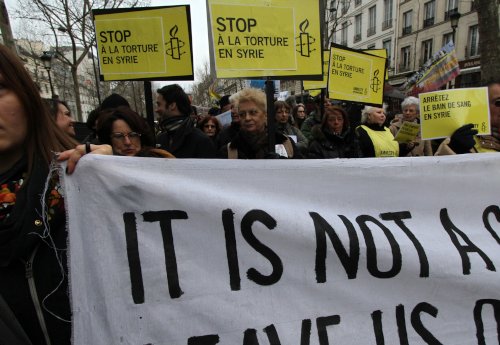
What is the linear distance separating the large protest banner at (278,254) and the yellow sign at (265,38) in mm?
832

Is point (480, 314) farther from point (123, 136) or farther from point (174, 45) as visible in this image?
point (174, 45)

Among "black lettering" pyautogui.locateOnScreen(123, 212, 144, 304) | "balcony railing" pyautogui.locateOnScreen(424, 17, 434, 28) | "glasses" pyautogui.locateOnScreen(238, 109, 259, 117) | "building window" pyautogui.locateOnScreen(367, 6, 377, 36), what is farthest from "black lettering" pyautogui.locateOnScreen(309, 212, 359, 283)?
"building window" pyautogui.locateOnScreen(367, 6, 377, 36)

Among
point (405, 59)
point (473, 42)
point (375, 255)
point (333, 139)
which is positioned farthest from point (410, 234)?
point (405, 59)

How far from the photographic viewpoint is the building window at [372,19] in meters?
32.1

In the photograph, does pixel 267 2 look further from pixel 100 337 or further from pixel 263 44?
pixel 100 337

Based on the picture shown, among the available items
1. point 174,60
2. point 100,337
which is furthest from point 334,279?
point 174,60

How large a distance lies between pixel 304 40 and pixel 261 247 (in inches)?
54.5

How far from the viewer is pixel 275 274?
A: 1.35 m

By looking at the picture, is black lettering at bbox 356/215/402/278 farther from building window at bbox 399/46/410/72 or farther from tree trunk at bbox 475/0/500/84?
building window at bbox 399/46/410/72

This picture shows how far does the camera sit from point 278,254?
1.37 m

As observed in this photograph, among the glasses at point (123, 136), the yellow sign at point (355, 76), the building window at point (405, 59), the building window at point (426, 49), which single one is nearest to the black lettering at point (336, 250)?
the glasses at point (123, 136)

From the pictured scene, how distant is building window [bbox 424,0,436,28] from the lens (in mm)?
26031

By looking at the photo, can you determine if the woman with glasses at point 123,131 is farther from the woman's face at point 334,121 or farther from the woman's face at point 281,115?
the woman's face at point 281,115

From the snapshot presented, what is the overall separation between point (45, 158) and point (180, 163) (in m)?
0.47
